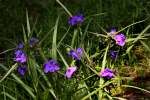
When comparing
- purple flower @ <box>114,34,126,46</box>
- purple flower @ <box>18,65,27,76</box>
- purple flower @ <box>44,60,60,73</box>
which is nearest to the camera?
purple flower @ <box>44,60,60,73</box>

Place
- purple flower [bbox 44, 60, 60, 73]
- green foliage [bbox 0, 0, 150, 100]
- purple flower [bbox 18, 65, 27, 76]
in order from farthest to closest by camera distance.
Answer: purple flower [bbox 18, 65, 27, 76] < green foliage [bbox 0, 0, 150, 100] < purple flower [bbox 44, 60, 60, 73]

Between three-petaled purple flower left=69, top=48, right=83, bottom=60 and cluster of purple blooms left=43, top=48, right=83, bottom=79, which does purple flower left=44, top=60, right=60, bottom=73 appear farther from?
three-petaled purple flower left=69, top=48, right=83, bottom=60

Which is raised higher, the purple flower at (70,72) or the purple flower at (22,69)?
Answer: the purple flower at (22,69)

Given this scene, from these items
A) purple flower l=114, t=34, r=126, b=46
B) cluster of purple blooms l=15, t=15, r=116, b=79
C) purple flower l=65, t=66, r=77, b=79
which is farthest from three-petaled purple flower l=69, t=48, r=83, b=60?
purple flower l=114, t=34, r=126, b=46

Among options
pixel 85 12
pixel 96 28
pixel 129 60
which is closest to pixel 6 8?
pixel 85 12

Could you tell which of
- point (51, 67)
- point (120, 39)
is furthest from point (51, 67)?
point (120, 39)

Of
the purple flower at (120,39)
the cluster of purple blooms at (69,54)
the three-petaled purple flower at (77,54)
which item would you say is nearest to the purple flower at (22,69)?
the cluster of purple blooms at (69,54)

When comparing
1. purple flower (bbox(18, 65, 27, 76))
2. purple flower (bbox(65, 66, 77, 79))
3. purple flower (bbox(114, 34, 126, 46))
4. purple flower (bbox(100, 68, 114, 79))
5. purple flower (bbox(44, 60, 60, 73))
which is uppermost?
purple flower (bbox(114, 34, 126, 46))

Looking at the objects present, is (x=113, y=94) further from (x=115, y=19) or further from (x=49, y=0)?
(x=49, y=0)

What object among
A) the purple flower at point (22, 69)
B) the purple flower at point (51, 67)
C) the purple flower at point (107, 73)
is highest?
the purple flower at point (22, 69)

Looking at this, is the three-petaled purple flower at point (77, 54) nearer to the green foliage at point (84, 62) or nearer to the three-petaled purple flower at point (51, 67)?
the green foliage at point (84, 62)

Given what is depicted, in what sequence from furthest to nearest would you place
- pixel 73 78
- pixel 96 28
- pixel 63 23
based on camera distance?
pixel 63 23 → pixel 96 28 → pixel 73 78
